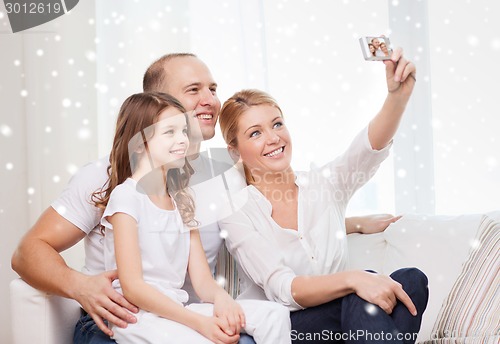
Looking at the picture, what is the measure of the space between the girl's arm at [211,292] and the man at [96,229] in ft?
0.28

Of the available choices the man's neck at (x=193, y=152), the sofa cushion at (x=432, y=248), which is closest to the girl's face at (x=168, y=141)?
the man's neck at (x=193, y=152)

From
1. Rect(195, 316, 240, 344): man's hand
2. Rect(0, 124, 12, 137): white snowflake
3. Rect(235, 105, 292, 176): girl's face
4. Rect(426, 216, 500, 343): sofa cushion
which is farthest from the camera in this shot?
Rect(0, 124, 12, 137): white snowflake

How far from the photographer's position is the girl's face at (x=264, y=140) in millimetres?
1646

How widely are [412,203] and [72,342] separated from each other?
4.92 feet

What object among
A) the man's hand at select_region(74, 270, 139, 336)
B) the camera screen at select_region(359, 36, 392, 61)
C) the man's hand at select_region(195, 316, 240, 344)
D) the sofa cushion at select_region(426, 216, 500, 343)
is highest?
the camera screen at select_region(359, 36, 392, 61)

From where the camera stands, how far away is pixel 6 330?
7.96ft

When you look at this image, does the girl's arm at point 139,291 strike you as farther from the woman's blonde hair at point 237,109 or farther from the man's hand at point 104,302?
the woman's blonde hair at point 237,109

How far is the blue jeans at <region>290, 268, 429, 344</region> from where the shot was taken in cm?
131

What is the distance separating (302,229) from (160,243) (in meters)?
0.40

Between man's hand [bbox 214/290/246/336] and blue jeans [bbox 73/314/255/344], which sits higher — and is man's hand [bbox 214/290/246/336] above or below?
above

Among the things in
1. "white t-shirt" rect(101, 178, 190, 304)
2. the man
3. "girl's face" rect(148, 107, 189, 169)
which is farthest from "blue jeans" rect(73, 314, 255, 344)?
"girl's face" rect(148, 107, 189, 169)

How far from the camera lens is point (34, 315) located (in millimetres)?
1415

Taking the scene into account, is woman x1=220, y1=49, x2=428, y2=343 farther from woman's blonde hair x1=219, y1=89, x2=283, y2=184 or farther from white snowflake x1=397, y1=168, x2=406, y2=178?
white snowflake x1=397, y1=168, x2=406, y2=178

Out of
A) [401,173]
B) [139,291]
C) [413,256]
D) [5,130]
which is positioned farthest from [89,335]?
[401,173]
